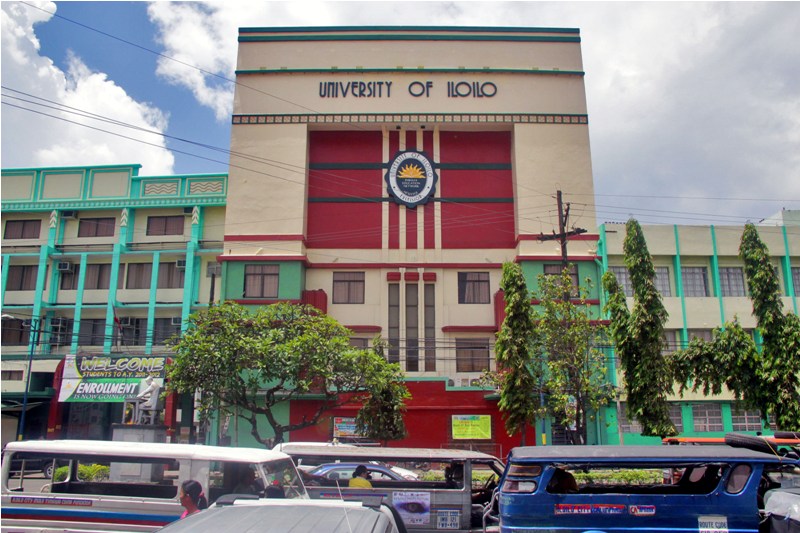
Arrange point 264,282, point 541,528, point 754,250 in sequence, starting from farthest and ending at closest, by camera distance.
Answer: point 264,282 → point 754,250 → point 541,528

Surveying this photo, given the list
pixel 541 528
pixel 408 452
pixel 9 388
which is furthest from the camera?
pixel 9 388

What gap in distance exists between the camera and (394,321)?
34.9 metres

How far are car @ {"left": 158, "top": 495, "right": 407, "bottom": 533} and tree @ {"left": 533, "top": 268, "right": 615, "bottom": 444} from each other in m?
18.2

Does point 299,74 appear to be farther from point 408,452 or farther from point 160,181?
point 408,452

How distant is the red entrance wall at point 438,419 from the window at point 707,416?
7971 mm

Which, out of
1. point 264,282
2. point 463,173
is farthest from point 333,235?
point 463,173

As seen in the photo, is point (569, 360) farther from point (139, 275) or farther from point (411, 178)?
point (139, 275)

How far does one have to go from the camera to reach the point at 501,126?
121ft

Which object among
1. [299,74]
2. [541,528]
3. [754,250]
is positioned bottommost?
[541,528]

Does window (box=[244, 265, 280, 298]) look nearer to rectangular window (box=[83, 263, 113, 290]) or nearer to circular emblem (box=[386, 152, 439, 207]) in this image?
circular emblem (box=[386, 152, 439, 207])

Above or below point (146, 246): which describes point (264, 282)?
below

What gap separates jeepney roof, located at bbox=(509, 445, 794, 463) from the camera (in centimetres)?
917

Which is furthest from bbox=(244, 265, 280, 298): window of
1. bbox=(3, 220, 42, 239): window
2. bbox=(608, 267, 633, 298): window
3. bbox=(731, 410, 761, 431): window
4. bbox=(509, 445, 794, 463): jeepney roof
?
bbox=(509, 445, 794, 463): jeepney roof

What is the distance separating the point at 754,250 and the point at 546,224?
1140cm
